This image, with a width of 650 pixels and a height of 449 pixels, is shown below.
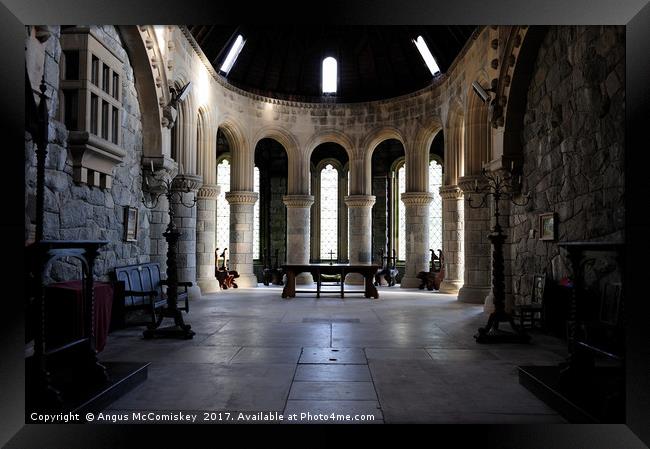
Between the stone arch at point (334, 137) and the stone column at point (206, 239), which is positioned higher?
the stone arch at point (334, 137)

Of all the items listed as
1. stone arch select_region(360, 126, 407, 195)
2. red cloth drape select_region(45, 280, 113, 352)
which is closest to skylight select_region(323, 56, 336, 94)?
stone arch select_region(360, 126, 407, 195)

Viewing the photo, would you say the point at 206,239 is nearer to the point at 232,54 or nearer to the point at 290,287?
the point at 290,287

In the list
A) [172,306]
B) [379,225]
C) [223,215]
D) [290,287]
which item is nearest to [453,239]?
[290,287]

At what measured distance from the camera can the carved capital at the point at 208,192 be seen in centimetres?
1334

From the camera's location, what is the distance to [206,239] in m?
13.2

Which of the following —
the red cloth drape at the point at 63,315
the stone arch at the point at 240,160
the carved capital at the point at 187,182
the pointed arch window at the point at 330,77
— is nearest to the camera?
the red cloth drape at the point at 63,315

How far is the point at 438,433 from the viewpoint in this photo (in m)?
3.21

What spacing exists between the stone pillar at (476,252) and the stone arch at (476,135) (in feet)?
1.07

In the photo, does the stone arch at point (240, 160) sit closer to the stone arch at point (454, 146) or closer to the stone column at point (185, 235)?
the stone column at point (185, 235)

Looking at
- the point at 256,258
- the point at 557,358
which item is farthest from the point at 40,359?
the point at 256,258

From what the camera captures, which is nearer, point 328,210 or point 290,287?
point 290,287

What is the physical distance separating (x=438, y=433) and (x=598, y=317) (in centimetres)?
324

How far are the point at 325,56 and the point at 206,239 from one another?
769cm

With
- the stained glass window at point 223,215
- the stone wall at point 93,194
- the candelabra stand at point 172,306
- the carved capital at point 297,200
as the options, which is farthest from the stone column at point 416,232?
the candelabra stand at point 172,306
